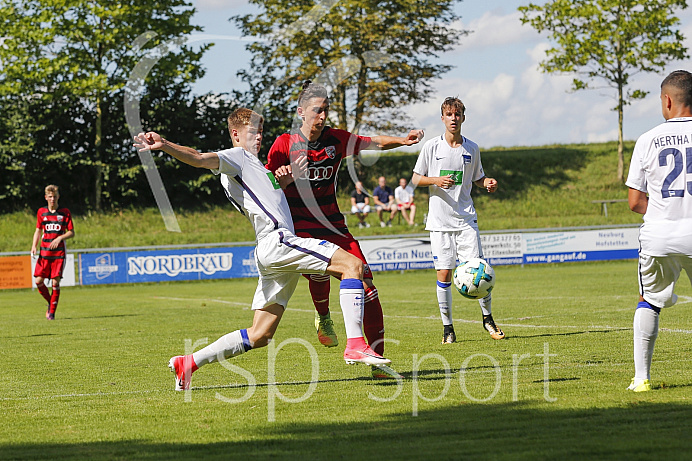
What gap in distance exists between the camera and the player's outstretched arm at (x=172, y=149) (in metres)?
5.60

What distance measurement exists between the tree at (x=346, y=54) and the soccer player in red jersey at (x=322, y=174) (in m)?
29.8

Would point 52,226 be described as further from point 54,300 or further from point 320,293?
point 320,293

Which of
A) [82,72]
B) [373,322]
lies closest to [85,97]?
[82,72]

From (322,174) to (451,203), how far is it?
2823mm

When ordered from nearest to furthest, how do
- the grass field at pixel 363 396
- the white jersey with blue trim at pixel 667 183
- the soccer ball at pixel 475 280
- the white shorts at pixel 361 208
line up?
the grass field at pixel 363 396, the white jersey with blue trim at pixel 667 183, the soccer ball at pixel 475 280, the white shorts at pixel 361 208

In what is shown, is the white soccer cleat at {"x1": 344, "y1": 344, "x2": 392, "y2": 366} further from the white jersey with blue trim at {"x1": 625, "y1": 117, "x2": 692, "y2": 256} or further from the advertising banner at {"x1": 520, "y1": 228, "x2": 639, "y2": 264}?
the advertising banner at {"x1": 520, "y1": 228, "x2": 639, "y2": 264}

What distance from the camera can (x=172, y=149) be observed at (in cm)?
572

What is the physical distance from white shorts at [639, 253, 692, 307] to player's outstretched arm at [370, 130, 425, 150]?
2125 millimetres

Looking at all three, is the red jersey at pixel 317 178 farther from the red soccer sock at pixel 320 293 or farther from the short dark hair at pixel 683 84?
the short dark hair at pixel 683 84

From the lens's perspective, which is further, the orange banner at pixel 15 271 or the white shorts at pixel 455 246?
the orange banner at pixel 15 271

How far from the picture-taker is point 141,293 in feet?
69.6

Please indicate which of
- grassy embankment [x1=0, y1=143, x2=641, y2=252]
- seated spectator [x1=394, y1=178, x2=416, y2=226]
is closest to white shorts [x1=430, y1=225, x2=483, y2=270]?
grassy embankment [x1=0, y1=143, x2=641, y2=252]

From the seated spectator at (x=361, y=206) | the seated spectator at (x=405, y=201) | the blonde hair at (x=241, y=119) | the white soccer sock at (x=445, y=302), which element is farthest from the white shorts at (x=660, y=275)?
the seated spectator at (x=405, y=201)

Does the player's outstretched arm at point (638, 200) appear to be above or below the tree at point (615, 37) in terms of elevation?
below
